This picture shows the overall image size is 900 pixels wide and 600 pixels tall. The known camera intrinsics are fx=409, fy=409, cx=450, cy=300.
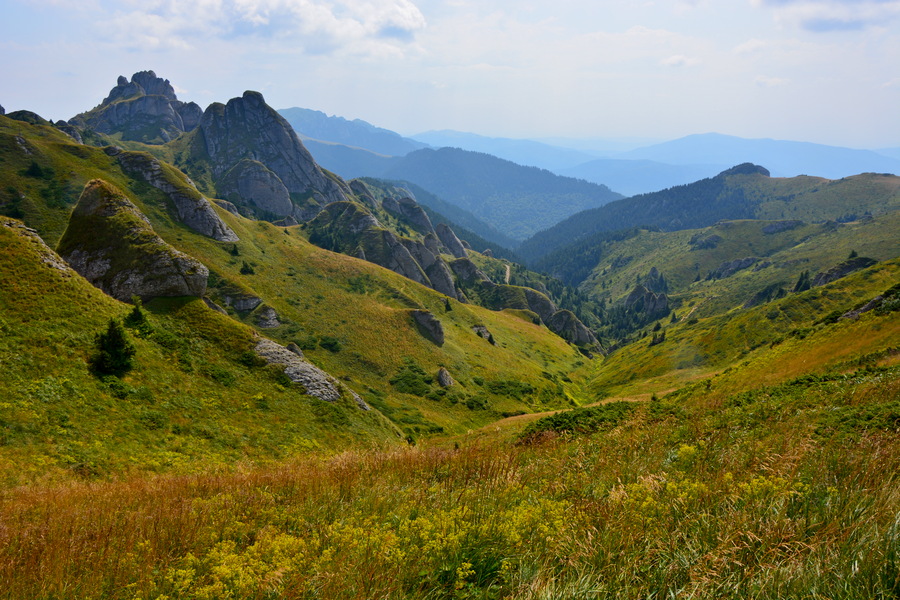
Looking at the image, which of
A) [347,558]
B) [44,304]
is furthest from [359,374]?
[347,558]

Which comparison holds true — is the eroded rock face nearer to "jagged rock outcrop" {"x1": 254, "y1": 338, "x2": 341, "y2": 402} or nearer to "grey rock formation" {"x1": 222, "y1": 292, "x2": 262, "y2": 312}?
"jagged rock outcrop" {"x1": 254, "y1": 338, "x2": 341, "y2": 402}

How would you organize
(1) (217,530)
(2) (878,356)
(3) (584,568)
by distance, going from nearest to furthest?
(3) (584,568)
(1) (217,530)
(2) (878,356)

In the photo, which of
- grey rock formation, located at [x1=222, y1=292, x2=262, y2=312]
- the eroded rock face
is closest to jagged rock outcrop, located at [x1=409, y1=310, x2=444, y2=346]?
grey rock formation, located at [x1=222, y1=292, x2=262, y2=312]

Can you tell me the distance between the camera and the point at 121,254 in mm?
41312

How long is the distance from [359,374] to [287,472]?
55.6 metres

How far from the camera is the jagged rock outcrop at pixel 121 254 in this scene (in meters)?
39.1

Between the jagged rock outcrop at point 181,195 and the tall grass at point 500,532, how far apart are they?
7961 centimetres

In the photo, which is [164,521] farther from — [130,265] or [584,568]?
[130,265]

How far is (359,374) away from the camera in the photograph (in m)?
62.9

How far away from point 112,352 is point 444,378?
4947cm

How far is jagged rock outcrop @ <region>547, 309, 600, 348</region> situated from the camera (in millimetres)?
171250

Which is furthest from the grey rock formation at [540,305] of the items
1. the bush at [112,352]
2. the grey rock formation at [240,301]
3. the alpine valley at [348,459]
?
the bush at [112,352]

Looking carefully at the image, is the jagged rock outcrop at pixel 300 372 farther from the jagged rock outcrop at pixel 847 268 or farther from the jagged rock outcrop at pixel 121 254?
the jagged rock outcrop at pixel 847 268

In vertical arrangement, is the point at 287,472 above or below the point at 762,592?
below
